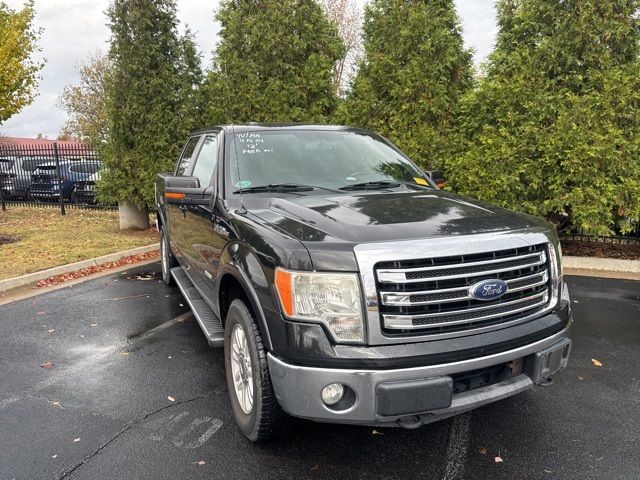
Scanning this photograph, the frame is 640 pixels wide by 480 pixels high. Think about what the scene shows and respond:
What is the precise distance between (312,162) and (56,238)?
8.08 metres

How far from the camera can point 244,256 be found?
2.88 metres

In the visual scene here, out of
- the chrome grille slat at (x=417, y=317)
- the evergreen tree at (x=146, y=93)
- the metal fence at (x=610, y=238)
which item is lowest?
the metal fence at (x=610, y=238)

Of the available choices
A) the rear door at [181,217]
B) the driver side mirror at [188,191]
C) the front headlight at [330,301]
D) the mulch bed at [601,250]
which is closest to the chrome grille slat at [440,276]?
the front headlight at [330,301]

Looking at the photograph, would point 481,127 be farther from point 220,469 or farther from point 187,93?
point 220,469

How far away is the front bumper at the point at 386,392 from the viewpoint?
228 centimetres

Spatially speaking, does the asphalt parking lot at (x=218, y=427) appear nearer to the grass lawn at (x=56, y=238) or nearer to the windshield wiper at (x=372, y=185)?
the windshield wiper at (x=372, y=185)

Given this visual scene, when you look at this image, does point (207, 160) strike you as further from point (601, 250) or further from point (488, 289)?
point (601, 250)

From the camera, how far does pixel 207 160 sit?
4320 mm

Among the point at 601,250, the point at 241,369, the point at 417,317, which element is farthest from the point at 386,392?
the point at 601,250

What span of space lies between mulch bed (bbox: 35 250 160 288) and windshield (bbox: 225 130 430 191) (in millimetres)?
4720

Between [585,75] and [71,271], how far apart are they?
8.59 meters

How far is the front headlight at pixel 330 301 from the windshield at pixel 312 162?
141 centimetres

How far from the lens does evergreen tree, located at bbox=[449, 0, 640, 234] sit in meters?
7.09

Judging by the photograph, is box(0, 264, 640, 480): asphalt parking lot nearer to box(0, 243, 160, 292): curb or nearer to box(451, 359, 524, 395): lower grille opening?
box(451, 359, 524, 395): lower grille opening
